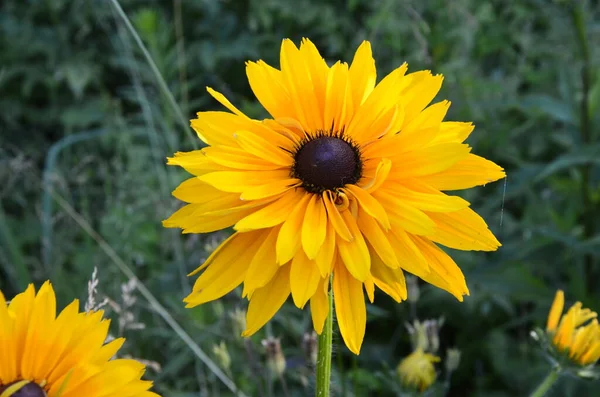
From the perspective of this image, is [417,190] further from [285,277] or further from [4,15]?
[4,15]

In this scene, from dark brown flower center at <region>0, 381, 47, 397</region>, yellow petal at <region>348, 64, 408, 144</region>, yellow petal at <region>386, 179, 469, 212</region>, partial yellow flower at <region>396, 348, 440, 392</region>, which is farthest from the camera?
partial yellow flower at <region>396, 348, 440, 392</region>

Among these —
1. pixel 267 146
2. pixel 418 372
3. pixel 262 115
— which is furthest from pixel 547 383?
pixel 262 115

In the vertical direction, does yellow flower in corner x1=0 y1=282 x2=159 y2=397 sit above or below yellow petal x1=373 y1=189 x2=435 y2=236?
below

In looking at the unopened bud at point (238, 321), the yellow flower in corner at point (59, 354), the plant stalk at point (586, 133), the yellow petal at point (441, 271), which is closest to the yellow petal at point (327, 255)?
the yellow petal at point (441, 271)

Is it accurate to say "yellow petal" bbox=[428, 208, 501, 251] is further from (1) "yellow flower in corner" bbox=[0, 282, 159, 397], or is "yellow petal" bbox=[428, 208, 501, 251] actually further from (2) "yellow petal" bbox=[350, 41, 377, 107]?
(1) "yellow flower in corner" bbox=[0, 282, 159, 397]

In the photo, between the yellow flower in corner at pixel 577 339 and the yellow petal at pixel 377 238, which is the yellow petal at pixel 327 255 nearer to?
the yellow petal at pixel 377 238

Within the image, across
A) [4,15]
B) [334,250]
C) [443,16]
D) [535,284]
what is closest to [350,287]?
[334,250]

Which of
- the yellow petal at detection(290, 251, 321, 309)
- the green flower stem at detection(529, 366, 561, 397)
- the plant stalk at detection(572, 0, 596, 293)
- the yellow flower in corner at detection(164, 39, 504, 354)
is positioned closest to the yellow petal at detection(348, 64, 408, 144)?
the yellow flower in corner at detection(164, 39, 504, 354)
